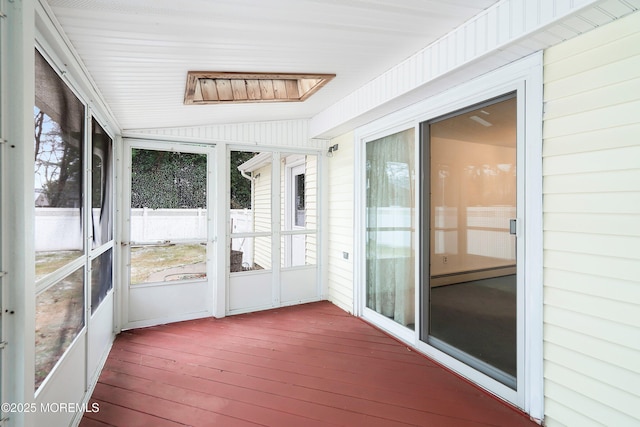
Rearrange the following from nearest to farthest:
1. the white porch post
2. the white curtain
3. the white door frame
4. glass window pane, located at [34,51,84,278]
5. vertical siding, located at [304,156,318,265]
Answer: the white porch post → glass window pane, located at [34,51,84,278] → the white door frame → the white curtain → vertical siding, located at [304,156,318,265]

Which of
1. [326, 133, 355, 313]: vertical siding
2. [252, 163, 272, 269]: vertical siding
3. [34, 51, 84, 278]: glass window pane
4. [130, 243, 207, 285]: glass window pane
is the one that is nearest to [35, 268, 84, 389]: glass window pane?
[34, 51, 84, 278]: glass window pane

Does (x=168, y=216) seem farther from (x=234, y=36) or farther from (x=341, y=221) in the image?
(x=234, y=36)

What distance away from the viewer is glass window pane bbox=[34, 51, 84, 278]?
1485mm

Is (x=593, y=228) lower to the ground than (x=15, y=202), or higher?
lower

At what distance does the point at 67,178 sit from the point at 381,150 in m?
2.90

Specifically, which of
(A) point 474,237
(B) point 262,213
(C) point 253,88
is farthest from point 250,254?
(A) point 474,237

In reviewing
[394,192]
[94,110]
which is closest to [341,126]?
[394,192]

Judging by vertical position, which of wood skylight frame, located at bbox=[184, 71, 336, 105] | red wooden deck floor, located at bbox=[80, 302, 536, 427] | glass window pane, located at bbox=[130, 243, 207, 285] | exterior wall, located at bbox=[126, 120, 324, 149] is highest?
wood skylight frame, located at bbox=[184, 71, 336, 105]

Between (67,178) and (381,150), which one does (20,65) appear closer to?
(67,178)

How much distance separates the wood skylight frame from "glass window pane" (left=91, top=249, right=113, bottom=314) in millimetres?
1630

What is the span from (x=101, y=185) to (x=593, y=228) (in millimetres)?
3723

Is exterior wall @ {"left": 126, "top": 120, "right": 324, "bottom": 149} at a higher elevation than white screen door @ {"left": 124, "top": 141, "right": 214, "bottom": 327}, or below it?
higher

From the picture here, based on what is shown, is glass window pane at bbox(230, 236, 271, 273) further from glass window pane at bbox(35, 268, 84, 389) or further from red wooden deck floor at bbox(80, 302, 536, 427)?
glass window pane at bbox(35, 268, 84, 389)

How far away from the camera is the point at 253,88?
2986mm
